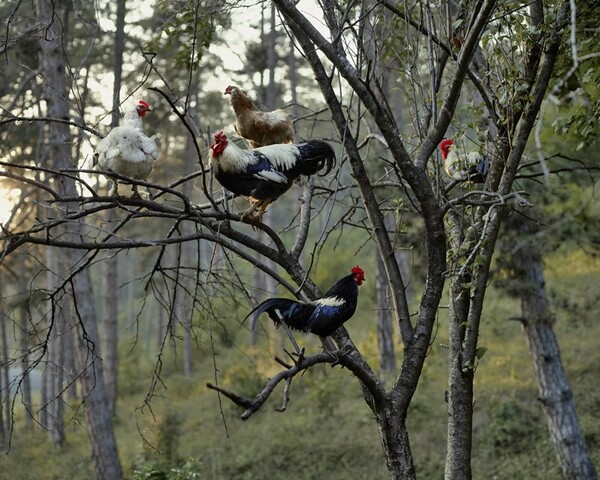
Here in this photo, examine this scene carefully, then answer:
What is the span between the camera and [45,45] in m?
9.05

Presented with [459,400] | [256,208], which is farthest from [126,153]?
[459,400]

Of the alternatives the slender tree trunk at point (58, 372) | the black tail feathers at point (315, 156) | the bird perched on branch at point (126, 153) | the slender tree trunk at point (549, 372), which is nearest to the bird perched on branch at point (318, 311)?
the black tail feathers at point (315, 156)

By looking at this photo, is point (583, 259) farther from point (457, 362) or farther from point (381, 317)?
point (457, 362)

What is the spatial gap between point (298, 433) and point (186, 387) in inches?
237

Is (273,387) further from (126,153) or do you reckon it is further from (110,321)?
(110,321)

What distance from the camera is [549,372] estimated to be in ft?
28.8

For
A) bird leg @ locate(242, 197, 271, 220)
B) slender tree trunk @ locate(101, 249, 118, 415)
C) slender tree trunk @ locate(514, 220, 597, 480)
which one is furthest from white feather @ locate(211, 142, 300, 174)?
slender tree trunk @ locate(101, 249, 118, 415)

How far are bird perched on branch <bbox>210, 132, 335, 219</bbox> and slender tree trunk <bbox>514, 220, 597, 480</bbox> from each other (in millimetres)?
4952

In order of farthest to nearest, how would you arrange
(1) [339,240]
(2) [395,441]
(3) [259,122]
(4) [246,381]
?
(4) [246,381], (1) [339,240], (3) [259,122], (2) [395,441]

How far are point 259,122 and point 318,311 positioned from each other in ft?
5.61

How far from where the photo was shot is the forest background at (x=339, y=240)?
3775 mm

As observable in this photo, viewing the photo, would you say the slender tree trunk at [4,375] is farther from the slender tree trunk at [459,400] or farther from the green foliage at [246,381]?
the green foliage at [246,381]

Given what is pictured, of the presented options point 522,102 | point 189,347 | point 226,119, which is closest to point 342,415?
point 189,347

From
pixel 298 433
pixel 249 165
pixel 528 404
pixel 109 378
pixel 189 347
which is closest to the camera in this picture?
pixel 249 165
